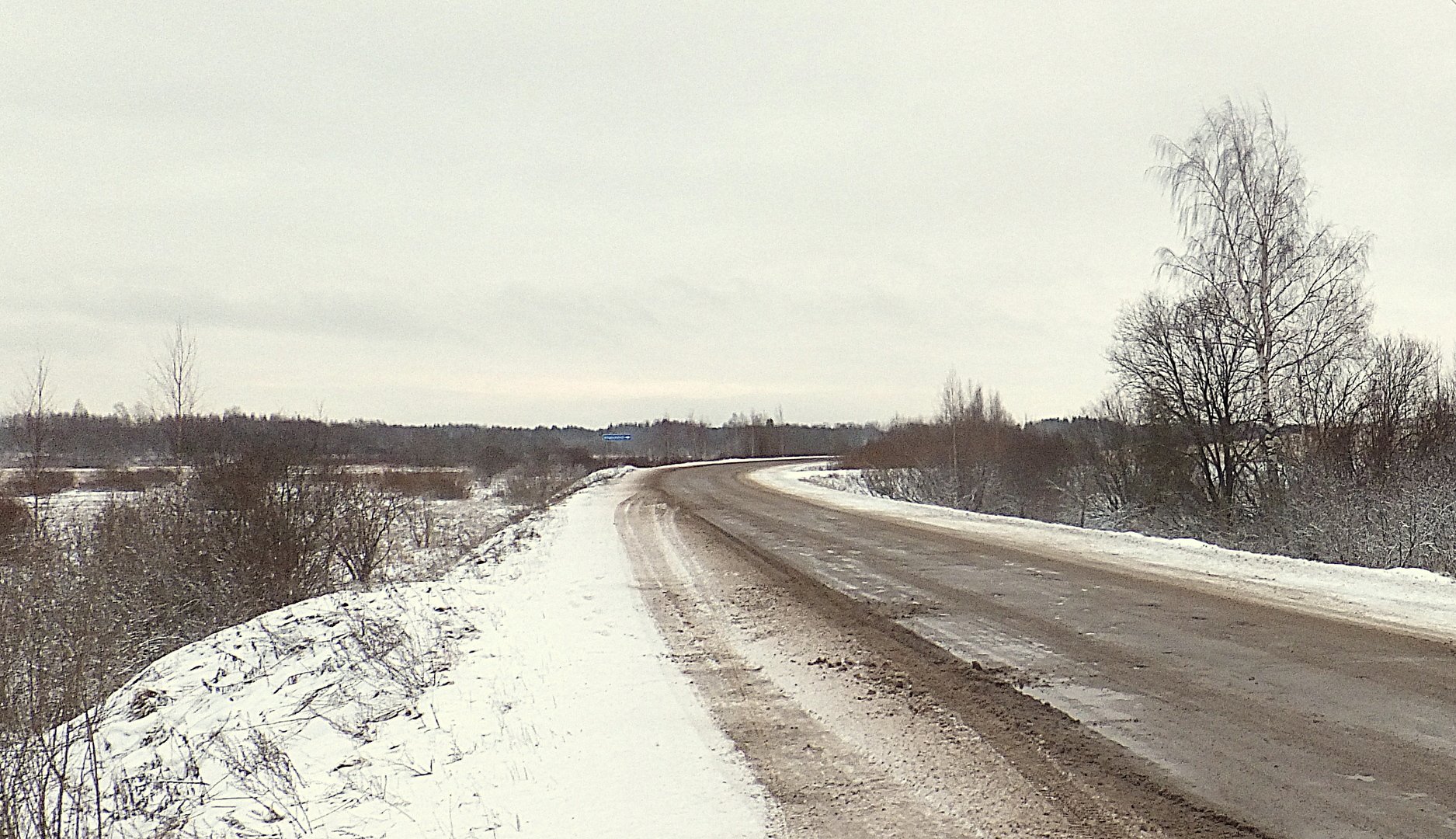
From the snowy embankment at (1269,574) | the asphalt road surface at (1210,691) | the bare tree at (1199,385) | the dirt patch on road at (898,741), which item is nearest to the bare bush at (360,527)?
the dirt patch on road at (898,741)

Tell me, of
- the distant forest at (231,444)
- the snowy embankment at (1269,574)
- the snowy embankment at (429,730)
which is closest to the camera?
the snowy embankment at (429,730)

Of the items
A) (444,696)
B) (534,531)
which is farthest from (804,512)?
(444,696)

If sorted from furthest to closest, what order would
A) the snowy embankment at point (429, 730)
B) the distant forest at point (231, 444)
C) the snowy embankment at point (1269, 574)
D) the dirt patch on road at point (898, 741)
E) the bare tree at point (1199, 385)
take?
1. the bare tree at point (1199, 385)
2. the distant forest at point (231, 444)
3. the snowy embankment at point (1269, 574)
4. the snowy embankment at point (429, 730)
5. the dirt patch on road at point (898, 741)

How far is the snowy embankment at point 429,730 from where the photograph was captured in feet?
14.2

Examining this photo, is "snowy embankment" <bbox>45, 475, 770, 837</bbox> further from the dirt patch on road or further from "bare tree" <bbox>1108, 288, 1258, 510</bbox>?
"bare tree" <bbox>1108, 288, 1258, 510</bbox>

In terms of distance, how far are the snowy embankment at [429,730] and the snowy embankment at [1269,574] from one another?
19.4 feet

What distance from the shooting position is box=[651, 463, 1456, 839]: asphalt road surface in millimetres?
3816

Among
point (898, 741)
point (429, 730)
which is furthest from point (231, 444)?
point (898, 741)

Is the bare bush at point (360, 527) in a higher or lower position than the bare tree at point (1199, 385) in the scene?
lower

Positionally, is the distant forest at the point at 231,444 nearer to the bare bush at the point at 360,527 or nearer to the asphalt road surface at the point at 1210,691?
the bare bush at the point at 360,527

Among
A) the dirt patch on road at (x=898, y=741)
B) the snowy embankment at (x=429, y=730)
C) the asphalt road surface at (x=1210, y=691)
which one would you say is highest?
the asphalt road surface at (x=1210, y=691)

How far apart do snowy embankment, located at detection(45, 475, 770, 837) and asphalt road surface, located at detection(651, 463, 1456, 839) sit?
1.95 metres

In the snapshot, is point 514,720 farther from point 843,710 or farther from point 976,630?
point 976,630

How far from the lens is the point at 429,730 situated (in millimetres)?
5793
